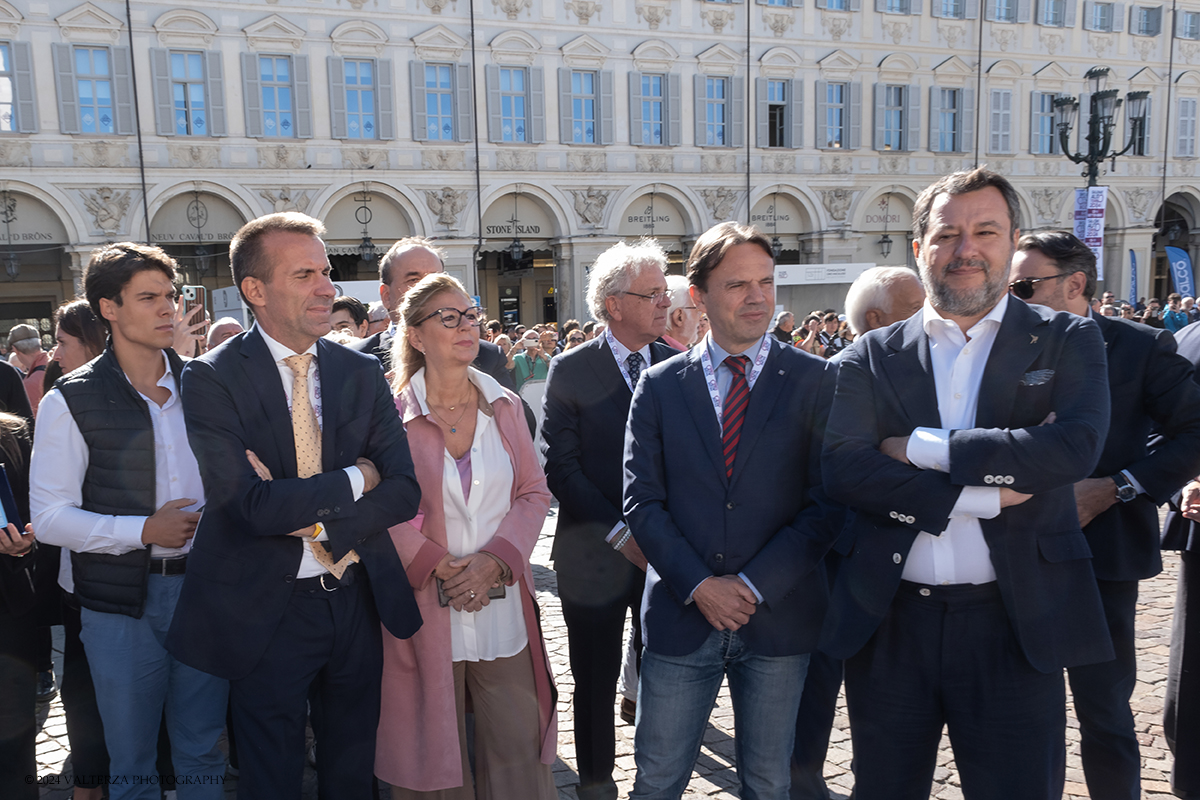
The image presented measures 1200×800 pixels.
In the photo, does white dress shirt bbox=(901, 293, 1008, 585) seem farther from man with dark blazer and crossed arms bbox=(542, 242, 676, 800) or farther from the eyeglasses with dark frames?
the eyeglasses with dark frames

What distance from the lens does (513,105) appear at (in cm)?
2184

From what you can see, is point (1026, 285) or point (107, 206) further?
point (107, 206)

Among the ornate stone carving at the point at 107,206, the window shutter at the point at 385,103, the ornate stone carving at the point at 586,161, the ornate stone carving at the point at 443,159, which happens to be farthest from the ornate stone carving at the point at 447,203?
the ornate stone carving at the point at 107,206

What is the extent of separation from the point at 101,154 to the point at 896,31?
21.9 m

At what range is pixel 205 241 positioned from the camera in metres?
20.1

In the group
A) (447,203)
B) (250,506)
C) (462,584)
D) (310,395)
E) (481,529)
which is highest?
(447,203)

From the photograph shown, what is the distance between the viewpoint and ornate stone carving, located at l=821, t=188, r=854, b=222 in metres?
24.9

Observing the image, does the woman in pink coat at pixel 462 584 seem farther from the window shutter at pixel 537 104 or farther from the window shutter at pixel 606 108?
the window shutter at pixel 606 108

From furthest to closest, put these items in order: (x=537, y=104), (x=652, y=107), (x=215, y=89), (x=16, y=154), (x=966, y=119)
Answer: (x=966, y=119), (x=652, y=107), (x=537, y=104), (x=215, y=89), (x=16, y=154)

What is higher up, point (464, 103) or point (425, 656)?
point (464, 103)

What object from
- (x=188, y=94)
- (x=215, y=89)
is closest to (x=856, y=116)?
(x=215, y=89)

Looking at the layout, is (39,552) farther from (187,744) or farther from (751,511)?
(751,511)

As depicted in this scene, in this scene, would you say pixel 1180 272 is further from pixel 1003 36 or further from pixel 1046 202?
pixel 1003 36

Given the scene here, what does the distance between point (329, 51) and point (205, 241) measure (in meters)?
5.48
